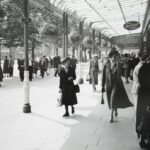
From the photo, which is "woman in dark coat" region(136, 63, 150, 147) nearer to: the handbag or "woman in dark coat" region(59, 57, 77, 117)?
the handbag

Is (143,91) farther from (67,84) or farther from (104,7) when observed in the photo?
(104,7)

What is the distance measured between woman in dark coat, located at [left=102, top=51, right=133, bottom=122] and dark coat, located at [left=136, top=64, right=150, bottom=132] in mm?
2041

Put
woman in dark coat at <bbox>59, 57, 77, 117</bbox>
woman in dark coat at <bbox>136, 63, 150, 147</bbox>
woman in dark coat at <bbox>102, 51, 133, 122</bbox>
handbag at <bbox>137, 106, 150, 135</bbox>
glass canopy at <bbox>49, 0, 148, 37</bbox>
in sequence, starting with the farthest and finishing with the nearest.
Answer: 1. glass canopy at <bbox>49, 0, 148, 37</bbox>
2. woman in dark coat at <bbox>59, 57, 77, 117</bbox>
3. woman in dark coat at <bbox>102, 51, 133, 122</bbox>
4. woman in dark coat at <bbox>136, 63, 150, 147</bbox>
5. handbag at <bbox>137, 106, 150, 135</bbox>

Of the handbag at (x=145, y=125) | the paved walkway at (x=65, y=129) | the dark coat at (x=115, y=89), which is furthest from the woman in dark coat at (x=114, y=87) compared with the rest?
the handbag at (x=145, y=125)

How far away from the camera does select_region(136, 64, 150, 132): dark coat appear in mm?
6430

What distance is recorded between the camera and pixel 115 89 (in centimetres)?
875

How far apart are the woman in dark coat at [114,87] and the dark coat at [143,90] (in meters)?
2.04

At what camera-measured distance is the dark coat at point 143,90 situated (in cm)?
643

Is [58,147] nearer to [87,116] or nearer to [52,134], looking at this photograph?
[52,134]

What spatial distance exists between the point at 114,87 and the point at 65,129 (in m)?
1.67

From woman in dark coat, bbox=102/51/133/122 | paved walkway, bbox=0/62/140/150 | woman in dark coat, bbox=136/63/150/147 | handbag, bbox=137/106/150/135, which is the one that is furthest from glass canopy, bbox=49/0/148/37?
handbag, bbox=137/106/150/135

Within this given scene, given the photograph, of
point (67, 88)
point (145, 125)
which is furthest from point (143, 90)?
point (67, 88)

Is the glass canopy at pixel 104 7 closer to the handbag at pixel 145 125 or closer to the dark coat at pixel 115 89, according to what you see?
the dark coat at pixel 115 89

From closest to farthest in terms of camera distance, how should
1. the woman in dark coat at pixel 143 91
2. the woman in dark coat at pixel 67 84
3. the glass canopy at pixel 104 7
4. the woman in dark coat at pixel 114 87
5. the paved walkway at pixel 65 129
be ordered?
the woman in dark coat at pixel 143 91, the paved walkway at pixel 65 129, the woman in dark coat at pixel 114 87, the woman in dark coat at pixel 67 84, the glass canopy at pixel 104 7
